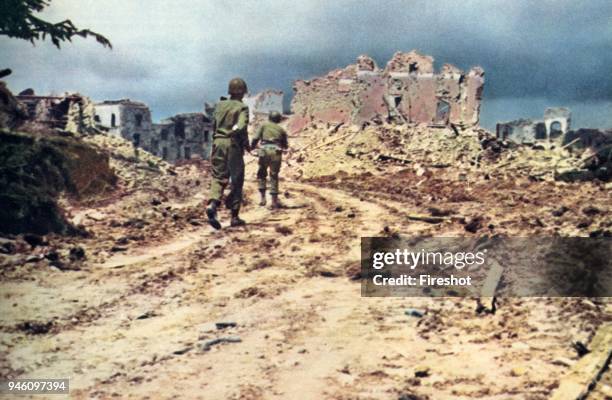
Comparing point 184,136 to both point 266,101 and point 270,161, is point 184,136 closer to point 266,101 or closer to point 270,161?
point 266,101

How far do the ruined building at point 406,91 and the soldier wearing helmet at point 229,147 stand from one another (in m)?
27.0

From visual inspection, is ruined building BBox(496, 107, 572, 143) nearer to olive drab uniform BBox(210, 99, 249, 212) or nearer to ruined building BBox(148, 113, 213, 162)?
ruined building BBox(148, 113, 213, 162)

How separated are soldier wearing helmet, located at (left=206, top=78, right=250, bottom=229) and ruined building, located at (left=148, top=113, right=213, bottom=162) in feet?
131

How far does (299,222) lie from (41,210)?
3.87m

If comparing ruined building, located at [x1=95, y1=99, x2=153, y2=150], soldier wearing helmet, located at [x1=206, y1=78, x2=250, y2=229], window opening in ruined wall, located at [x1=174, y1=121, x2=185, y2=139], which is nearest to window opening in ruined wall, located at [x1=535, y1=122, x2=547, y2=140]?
window opening in ruined wall, located at [x1=174, y1=121, x2=185, y2=139]

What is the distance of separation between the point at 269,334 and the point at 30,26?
8.25 meters

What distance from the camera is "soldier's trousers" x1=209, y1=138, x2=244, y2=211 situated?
883cm

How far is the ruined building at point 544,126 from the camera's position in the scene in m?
48.8

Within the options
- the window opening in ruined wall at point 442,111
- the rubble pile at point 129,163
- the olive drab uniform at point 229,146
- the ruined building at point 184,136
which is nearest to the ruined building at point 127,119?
the ruined building at point 184,136

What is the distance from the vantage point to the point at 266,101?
48.5m

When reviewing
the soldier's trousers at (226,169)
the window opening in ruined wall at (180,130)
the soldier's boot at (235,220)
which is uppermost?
the window opening in ruined wall at (180,130)

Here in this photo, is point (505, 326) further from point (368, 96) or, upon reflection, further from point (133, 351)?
point (368, 96)

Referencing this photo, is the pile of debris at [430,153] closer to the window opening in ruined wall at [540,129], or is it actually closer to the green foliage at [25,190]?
the green foliage at [25,190]

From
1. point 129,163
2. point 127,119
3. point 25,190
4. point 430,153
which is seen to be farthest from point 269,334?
point 127,119
